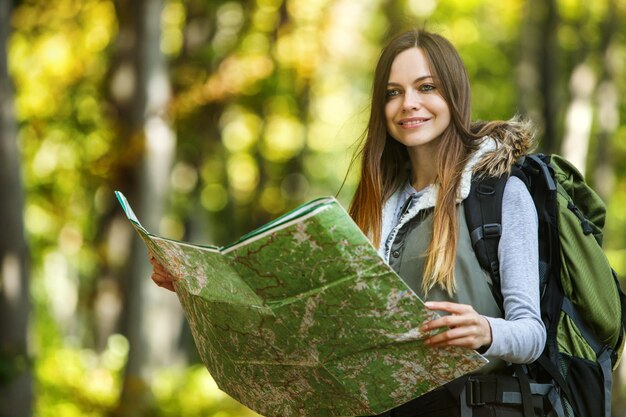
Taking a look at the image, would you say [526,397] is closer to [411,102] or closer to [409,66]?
[411,102]

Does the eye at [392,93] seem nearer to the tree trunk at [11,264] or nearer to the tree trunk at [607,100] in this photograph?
the tree trunk at [11,264]

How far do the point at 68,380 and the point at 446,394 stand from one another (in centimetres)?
1342

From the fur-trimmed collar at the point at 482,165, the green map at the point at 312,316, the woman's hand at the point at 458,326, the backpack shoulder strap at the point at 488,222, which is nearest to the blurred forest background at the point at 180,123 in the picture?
the fur-trimmed collar at the point at 482,165

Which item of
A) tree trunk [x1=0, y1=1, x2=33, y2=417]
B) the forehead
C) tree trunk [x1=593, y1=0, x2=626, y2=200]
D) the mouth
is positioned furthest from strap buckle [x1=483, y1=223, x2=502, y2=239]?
tree trunk [x1=593, y1=0, x2=626, y2=200]

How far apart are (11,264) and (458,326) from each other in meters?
7.26

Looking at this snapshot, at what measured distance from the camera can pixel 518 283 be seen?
3.03 m

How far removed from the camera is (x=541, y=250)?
3209mm

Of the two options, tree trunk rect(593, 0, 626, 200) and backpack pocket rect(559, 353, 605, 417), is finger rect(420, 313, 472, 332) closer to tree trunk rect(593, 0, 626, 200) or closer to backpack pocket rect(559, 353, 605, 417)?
backpack pocket rect(559, 353, 605, 417)

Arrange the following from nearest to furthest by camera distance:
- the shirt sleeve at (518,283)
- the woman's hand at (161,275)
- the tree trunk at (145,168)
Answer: the shirt sleeve at (518,283), the woman's hand at (161,275), the tree trunk at (145,168)

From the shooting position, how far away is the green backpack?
124 inches

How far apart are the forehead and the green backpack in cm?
41

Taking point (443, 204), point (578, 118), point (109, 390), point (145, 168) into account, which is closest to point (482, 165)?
point (443, 204)

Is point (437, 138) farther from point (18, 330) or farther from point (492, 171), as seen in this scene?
point (18, 330)

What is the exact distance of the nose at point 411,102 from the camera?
340 cm
